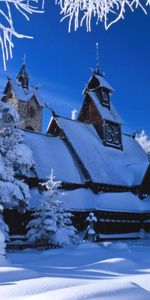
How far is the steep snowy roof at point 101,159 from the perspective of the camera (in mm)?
31234

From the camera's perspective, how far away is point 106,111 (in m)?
38.7

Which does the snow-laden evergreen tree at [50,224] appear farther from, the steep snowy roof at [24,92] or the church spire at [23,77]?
the church spire at [23,77]

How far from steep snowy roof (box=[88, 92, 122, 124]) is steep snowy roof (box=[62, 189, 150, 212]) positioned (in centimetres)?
964

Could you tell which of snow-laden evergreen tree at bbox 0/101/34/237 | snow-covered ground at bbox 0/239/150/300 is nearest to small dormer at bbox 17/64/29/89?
snow-laden evergreen tree at bbox 0/101/34/237

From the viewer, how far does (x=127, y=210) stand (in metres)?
29.3

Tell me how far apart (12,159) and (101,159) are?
46.2 feet

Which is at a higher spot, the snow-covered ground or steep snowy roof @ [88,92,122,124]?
steep snowy roof @ [88,92,122,124]

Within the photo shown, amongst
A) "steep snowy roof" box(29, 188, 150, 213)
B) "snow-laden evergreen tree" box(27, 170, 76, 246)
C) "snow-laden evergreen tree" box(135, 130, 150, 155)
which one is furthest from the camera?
"snow-laden evergreen tree" box(135, 130, 150, 155)

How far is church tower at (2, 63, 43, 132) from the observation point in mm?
46156

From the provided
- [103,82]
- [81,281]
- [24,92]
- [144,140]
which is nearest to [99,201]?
[103,82]

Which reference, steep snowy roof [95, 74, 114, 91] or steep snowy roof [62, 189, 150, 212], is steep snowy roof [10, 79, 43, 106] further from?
steep snowy roof [62, 189, 150, 212]

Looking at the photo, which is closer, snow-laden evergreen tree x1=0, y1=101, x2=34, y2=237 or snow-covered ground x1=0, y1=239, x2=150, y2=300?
snow-covered ground x1=0, y1=239, x2=150, y2=300

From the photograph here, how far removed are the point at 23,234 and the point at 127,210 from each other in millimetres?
8990

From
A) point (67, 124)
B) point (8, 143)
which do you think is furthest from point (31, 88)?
point (8, 143)
